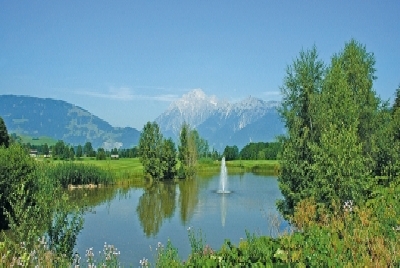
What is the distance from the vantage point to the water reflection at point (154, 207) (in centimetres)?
2551

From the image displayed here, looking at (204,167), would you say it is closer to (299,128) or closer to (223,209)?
(223,209)

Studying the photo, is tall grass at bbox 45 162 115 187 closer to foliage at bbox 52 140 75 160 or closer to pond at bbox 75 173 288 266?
pond at bbox 75 173 288 266

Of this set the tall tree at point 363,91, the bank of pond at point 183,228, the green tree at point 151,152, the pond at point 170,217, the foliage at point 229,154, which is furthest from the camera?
the foliage at point 229,154

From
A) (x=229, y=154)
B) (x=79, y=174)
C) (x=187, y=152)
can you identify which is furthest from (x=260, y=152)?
(x=79, y=174)

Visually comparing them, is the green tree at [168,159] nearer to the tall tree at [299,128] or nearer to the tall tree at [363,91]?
the tall tree at [363,91]

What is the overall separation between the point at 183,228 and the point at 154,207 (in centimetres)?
913

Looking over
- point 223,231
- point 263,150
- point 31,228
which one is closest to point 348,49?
point 223,231

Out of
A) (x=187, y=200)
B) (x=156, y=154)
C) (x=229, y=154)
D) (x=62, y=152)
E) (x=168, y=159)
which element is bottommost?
(x=187, y=200)

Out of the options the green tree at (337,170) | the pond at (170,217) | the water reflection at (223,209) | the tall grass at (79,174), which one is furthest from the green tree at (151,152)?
the green tree at (337,170)

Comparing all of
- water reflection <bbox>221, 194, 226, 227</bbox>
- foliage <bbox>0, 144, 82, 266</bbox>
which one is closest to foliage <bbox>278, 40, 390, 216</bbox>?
water reflection <bbox>221, 194, 226, 227</bbox>

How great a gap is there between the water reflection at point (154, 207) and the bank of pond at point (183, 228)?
69 millimetres

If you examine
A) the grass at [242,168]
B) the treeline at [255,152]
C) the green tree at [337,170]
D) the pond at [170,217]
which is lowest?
the pond at [170,217]

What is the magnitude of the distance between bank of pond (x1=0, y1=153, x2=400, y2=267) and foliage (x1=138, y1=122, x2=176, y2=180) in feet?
6.29

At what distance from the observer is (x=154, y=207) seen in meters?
32.9
